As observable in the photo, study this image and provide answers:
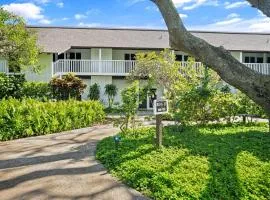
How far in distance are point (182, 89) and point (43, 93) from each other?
1650 centimetres

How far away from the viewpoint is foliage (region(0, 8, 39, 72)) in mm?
19812

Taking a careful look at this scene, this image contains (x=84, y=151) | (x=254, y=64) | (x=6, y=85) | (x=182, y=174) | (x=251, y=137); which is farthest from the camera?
(x=254, y=64)

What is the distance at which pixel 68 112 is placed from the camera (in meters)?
19.0

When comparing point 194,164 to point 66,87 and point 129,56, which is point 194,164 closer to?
point 66,87

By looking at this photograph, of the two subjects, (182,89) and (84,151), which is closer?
(84,151)

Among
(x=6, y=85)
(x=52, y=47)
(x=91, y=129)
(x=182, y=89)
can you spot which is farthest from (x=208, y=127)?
(x=52, y=47)

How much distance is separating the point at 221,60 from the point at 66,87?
22748 mm

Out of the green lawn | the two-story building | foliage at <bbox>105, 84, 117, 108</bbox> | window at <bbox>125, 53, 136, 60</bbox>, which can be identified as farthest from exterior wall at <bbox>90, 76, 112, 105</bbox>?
the green lawn

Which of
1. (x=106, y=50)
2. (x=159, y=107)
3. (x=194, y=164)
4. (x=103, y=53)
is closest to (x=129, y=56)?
(x=106, y=50)

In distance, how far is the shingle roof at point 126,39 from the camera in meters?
39.5

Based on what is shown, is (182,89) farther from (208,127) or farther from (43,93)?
(43,93)

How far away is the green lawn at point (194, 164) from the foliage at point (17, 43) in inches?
317

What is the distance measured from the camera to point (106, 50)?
4078 centimetres

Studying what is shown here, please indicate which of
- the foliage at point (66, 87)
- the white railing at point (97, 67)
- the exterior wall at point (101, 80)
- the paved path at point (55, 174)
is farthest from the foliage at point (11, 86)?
the paved path at point (55, 174)
